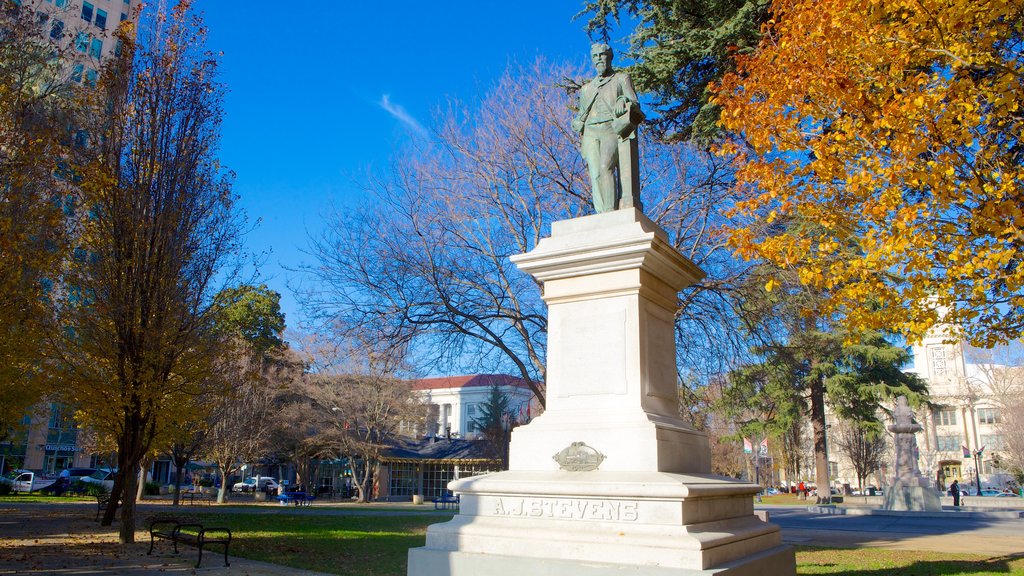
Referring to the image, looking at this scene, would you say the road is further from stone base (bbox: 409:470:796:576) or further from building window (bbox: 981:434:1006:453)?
building window (bbox: 981:434:1006:453)

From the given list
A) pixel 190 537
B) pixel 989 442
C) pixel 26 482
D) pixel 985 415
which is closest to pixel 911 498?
pixel 190 537

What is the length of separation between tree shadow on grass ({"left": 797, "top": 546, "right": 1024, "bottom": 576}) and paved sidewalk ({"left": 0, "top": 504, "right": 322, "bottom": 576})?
872 centimetres

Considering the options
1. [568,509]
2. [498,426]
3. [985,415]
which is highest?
[985,415]

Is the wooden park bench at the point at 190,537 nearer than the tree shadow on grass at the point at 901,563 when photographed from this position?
No

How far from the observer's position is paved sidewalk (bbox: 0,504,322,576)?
1139 centimetres

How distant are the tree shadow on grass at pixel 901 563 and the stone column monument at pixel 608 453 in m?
5.54

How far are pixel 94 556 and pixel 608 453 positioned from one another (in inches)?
454

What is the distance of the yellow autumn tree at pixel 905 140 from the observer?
8.27 meters

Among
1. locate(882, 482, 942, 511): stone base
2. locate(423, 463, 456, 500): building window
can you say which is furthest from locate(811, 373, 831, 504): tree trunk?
locate(423, 463, 456, 500): building window

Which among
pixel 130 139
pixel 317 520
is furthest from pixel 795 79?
pixel 317 520

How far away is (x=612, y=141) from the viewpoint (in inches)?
311

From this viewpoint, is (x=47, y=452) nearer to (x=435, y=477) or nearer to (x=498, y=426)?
(x=435, y=477)

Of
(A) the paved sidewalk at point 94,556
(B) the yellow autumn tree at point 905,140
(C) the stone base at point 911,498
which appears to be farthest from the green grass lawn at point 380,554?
(C) the stone base at point 911,498

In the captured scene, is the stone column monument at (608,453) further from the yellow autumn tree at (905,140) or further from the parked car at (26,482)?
the parked car at (26,482)
